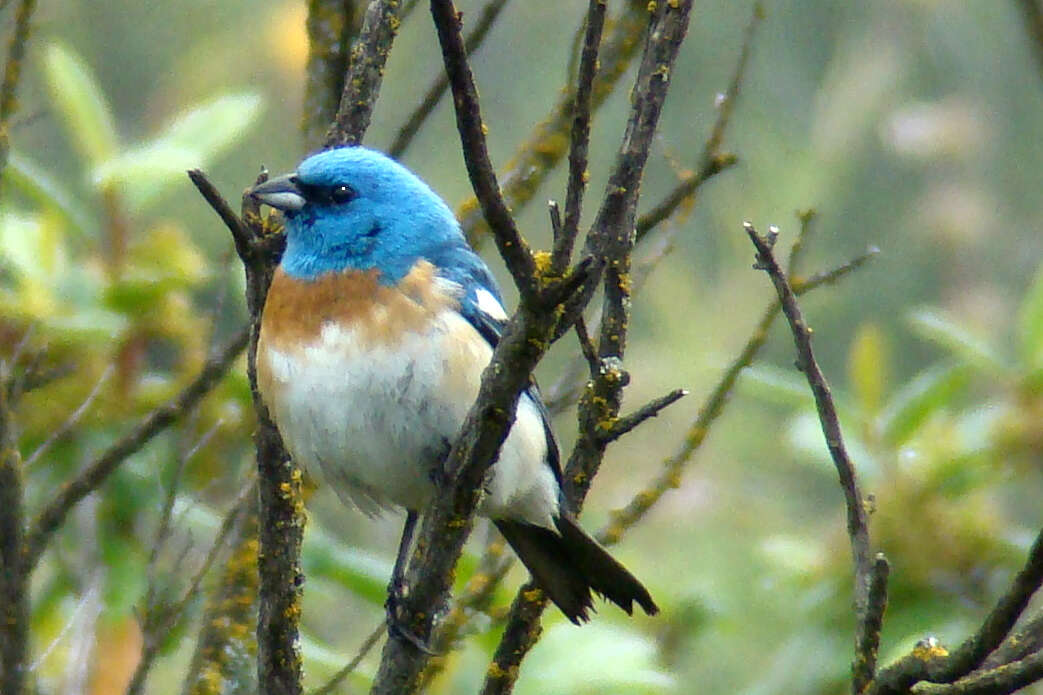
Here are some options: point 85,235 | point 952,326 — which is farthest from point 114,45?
point 952,326

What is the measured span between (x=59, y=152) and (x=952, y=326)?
18.9 feet

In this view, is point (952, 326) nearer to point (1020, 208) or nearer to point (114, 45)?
point (1020, 208)

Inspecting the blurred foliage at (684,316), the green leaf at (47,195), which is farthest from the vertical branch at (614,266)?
the green leaf at (47,195)

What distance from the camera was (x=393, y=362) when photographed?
3.10m

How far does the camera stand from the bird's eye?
11.6ft

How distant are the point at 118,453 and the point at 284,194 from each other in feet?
2.37

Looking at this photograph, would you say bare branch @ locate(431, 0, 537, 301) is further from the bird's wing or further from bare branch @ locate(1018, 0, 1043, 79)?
the bird's wing

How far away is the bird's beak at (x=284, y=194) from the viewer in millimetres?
3496

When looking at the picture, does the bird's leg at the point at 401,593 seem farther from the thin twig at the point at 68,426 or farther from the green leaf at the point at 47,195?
the green leaf at the point at 47,195

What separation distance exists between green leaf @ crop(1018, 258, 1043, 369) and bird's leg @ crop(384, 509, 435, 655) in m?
1.79

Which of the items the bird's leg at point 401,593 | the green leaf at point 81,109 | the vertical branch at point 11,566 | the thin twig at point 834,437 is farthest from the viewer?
the green leaf at point 81,109

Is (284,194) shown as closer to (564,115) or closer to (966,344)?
(564,115)

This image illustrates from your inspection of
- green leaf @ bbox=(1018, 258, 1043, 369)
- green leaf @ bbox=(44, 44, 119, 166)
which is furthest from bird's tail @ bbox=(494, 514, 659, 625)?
green leaf @ bbox=(44, 44, 119, 166)

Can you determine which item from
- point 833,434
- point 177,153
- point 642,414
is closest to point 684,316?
point 177,153
